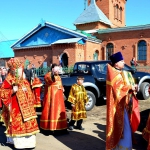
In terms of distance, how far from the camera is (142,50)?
72.4 ft

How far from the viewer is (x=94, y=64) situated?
937 cm

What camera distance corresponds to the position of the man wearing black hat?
3846 mm

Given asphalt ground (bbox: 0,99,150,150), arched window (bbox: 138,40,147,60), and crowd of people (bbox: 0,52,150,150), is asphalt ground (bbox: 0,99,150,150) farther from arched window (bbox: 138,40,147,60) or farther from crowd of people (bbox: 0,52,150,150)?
arched window (bbox: 138,40,147,60)

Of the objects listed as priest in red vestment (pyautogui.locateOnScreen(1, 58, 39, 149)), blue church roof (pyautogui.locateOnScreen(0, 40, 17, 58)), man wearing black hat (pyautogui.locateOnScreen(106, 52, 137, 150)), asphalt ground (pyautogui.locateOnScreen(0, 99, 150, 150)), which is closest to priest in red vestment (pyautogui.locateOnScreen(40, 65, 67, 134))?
asphalt ground (pyautogui.locateOnScreen(0, 99, 150, 150))

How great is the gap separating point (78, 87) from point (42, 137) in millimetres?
1609

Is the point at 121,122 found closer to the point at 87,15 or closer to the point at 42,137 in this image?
the point at 42,137

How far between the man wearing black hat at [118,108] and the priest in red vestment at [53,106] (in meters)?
1.96

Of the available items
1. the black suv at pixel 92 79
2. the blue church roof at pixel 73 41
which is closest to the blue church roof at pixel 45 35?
the blue church roof at pixel 73 41

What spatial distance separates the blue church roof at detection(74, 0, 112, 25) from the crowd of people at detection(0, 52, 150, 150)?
2236cm

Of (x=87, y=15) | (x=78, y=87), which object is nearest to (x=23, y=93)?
(x=78, y=87)

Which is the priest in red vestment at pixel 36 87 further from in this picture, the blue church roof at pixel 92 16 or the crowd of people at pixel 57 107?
the blue church roof at pixel 92 16

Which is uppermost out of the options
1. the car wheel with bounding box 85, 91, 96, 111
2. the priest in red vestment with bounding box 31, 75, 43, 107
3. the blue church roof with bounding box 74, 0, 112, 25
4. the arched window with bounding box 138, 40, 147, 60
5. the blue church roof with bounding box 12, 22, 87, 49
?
the blue church roof with bounding box 74, 0, 112, 25

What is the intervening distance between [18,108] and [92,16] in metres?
25.3

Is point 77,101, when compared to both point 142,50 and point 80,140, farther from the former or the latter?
point 142,50
